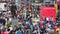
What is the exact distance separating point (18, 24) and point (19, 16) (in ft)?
0.25

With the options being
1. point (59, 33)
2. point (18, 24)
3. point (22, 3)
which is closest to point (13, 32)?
point (18, 24)

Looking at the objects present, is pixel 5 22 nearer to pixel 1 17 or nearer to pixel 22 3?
pixel 1 17

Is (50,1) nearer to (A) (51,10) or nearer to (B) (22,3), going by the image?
(A) (51,10)

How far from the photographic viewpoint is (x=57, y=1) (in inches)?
82.0

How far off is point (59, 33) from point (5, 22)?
51 cm

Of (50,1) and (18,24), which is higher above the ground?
(50,1)

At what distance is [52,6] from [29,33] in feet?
1.08

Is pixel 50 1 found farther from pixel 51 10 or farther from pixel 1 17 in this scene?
pixel 1 17

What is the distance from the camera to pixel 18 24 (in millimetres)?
2094

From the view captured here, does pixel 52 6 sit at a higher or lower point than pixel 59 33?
higher

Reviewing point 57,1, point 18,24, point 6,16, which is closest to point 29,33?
point 18,24

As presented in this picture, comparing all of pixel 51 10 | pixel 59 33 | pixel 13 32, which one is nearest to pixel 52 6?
pixel 51 10

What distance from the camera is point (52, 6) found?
208 centimetres

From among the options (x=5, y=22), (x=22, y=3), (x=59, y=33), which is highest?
(x=22, y=3)
